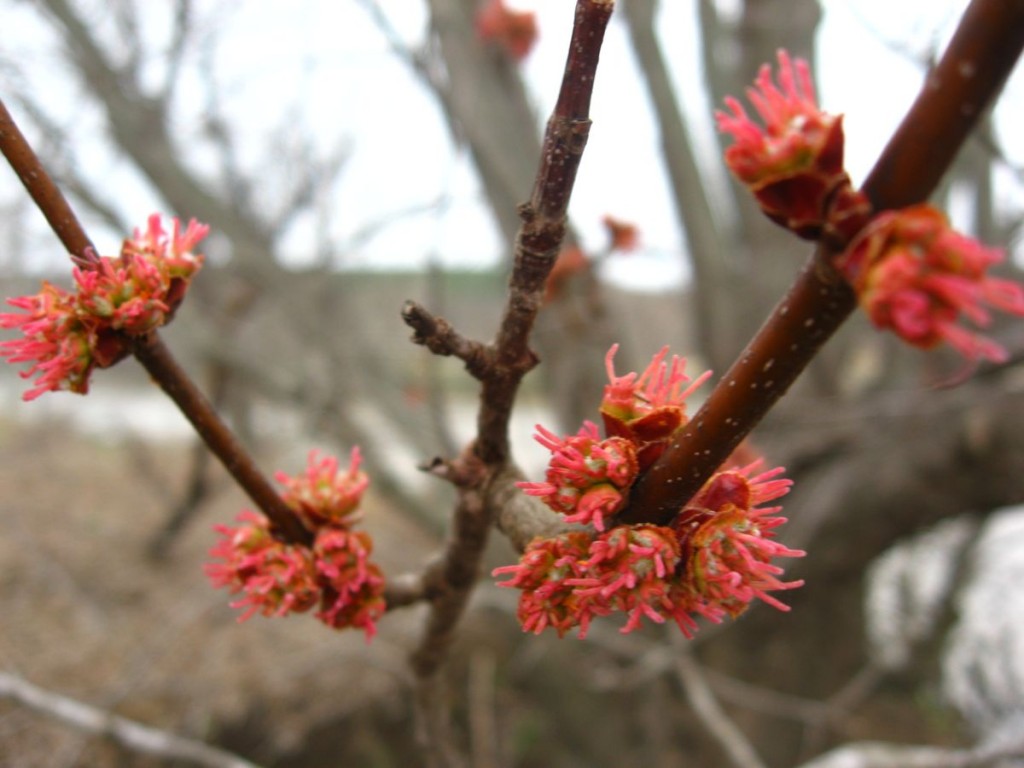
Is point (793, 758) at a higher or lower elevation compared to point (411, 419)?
lower

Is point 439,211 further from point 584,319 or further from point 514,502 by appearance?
point 514,502

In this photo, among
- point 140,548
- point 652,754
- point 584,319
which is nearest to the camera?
point 584,319

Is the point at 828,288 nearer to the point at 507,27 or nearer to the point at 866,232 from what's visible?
the point at 866,232

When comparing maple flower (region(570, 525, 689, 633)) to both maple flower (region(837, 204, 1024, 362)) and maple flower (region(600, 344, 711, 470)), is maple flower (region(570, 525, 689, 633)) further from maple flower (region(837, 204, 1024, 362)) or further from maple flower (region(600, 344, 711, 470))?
maple flower (region(837, 204, 1024, 362))

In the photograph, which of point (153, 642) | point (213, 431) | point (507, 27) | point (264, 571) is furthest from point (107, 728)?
point (507, 27)

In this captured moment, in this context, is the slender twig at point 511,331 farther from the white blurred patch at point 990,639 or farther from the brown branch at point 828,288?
the white blurred patch at point 990,639

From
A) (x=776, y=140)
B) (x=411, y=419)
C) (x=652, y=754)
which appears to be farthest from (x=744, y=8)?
(x=652, y=754)
